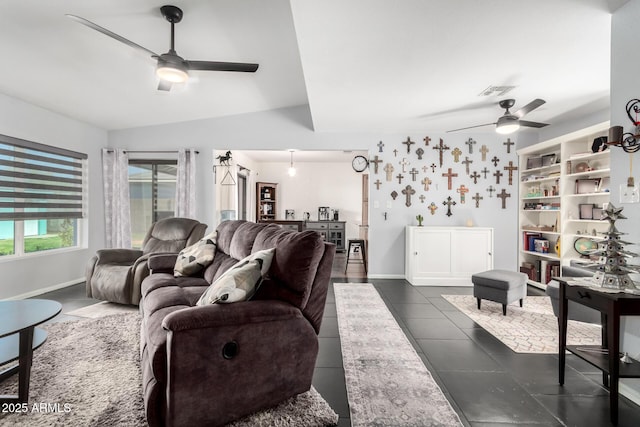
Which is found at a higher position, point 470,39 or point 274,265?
point 470,39

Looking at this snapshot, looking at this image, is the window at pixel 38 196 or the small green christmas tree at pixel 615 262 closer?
the small green christmas tree at pixel 615 262

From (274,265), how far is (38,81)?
367 cm

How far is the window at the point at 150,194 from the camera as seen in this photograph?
5.46 m

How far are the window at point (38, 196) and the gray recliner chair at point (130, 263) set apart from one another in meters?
1.13

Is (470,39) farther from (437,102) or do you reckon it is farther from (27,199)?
(27,199)

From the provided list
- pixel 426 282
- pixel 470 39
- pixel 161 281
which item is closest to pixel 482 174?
pixel 426 282

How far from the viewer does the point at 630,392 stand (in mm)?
1926

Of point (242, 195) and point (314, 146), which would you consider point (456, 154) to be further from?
point (242, 195)

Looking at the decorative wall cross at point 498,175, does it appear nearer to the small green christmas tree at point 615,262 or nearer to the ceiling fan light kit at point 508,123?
the ceiling fan light kit at point 508,123

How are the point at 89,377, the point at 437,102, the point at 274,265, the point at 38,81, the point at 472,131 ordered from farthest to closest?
the point at 472,131 < the point at 437,102 < the point at 38,81 < the point at 89,377 < the point at 274,265

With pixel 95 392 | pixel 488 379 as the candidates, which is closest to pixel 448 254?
pixel 488 379

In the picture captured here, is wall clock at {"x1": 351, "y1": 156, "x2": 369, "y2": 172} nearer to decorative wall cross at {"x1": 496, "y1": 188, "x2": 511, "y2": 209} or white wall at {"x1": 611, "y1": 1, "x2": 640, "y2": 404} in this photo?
decorative wall cross at {"x1": 496, "y1": 188, "x2": 511, "y2": 209}

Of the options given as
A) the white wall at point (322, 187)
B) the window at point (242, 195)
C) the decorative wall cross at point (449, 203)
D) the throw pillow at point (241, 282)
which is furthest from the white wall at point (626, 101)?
the white wall at point (322, 187)

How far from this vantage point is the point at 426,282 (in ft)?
16.1
